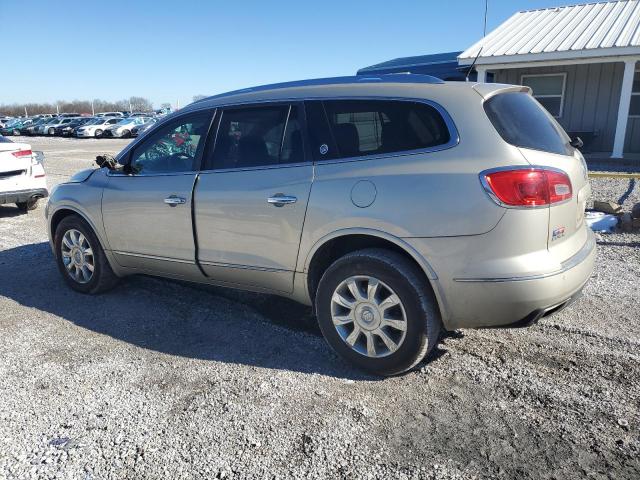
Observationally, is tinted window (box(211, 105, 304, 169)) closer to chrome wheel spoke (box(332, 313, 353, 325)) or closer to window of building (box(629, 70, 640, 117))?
chrome wheel spoke (box(332, 313, 353, 325))

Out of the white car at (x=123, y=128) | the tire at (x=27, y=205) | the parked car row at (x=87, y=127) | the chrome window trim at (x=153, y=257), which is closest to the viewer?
the chrome window trim at (x=153, y=257)

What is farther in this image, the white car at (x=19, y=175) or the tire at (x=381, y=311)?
the white car at (x=19, y=175)

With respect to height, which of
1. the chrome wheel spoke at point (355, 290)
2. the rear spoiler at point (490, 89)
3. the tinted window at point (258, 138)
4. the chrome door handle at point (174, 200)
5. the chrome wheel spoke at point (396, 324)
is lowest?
the chrome wheel spoke at point (396, 324)

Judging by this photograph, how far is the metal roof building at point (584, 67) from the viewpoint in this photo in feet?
42.8

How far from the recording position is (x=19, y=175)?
27.9 feet

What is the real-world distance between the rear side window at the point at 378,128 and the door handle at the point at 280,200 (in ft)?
1.06

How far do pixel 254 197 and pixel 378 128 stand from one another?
0.99 m

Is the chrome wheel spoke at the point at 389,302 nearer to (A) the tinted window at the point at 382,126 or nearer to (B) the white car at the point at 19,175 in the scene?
(A) the tinted window at the point at 382,126

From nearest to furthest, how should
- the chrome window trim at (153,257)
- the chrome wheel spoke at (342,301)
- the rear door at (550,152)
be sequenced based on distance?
the rear door at (550,152) → the chrome wheel spoke at (342,301) → the chrome window trim at (153,257)

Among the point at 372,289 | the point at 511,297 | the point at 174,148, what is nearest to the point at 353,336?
the point at 372,289

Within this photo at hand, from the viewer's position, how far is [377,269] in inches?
125

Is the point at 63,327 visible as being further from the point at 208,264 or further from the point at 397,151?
the point at 397,151

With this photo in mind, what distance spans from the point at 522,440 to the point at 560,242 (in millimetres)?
1140

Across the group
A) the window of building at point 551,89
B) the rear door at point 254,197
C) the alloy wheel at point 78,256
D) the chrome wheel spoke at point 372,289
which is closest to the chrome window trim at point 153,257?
the rear door at point 254,197
